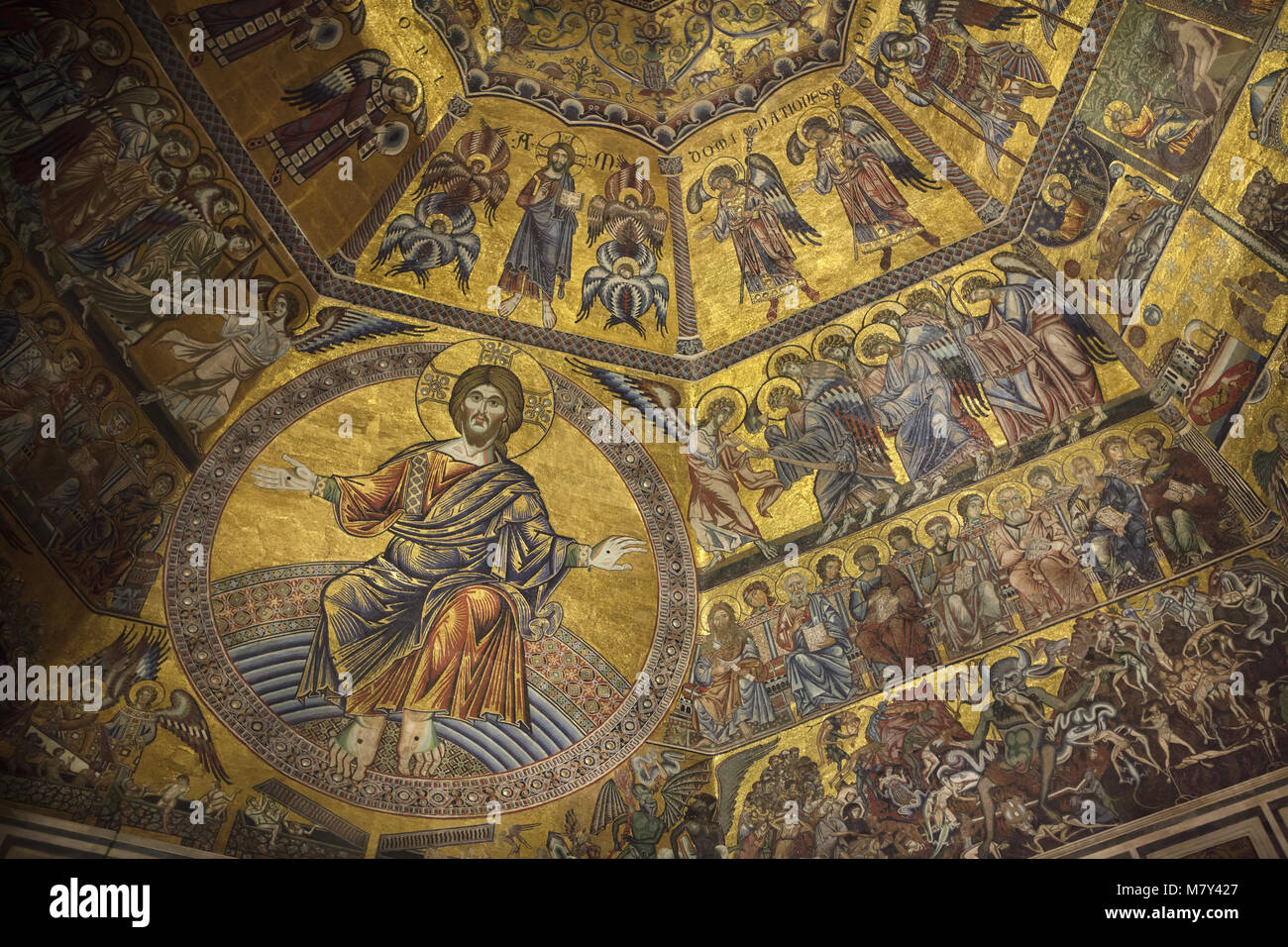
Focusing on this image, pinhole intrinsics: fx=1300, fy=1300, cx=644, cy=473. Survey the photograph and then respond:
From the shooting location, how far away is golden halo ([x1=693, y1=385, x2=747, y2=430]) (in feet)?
45.0

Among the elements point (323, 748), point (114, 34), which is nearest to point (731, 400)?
point (323, 748)

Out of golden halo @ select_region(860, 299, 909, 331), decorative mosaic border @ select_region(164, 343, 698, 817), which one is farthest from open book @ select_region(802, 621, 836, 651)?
golden halo @ select_region(860, 299, 909, 331)

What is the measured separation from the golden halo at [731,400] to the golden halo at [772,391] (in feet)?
0.56

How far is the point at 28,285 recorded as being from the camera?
11.0 metres

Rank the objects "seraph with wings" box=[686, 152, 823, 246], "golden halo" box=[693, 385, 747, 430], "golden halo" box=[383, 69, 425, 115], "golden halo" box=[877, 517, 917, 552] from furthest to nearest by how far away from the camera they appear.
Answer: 1. "golden halo" box=[693, 385, 747, 430]
2. "seraph with wings" box=[686, 152, 823, 246]
3. "golden halo" box=[877, 517, 917, 552]
4. "golden halo" box=[383, 69, 425, 115]

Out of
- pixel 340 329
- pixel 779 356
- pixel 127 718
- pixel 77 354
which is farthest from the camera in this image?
pixel 779 356

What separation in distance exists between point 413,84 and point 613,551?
200 inches

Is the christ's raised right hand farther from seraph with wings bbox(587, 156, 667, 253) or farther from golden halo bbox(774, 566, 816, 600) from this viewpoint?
golden halo bbox(774, 566, 816, 600)

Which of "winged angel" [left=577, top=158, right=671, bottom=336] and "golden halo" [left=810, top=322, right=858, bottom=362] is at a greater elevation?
"winged angel" [left=577, top=158, right=671, bottom=336]

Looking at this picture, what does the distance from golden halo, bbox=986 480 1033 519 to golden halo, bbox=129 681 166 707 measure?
791 centimetres

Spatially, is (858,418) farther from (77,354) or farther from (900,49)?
(77,354)

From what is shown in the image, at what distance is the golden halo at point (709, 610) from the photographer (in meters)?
13.4

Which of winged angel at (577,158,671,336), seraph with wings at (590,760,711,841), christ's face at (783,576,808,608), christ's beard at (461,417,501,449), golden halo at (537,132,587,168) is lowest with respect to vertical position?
seraph with wings at (590,760,711,841)

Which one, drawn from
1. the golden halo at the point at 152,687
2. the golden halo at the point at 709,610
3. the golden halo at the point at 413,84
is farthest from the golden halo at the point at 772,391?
the golden halo at the point at 152,687
